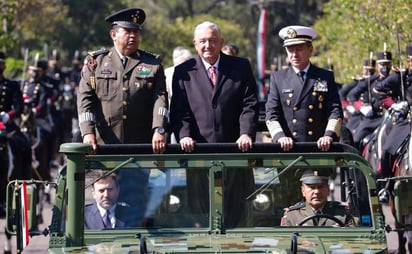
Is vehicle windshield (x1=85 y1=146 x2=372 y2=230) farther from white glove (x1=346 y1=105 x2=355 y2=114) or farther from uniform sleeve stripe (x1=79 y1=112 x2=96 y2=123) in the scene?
white glove (x1=346 y1=105 x2=355 y2=114)

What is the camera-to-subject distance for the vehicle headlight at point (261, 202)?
8945 millimetres

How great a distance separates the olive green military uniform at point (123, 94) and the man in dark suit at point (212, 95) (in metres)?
0.20

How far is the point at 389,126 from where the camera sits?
17.9 meters

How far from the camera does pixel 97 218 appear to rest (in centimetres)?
885

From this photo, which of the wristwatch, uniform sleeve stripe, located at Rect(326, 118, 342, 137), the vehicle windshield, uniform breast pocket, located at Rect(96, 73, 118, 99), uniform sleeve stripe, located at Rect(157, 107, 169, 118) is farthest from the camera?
uniform breast pocket, located at Rect(96, 73, 118, 99)

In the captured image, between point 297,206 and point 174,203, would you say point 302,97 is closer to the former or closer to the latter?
point 297,206

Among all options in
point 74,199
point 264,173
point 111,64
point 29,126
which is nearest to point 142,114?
point 111,64

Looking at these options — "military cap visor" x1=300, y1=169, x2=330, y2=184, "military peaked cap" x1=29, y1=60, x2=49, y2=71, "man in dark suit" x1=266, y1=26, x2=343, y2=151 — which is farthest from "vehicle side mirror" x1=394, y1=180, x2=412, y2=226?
"military peaked cap" x1=29, y1=60, x2=49, y2=71

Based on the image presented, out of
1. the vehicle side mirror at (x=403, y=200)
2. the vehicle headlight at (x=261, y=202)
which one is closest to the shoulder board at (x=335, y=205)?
the vehicle headlight at (x=261, y=202)

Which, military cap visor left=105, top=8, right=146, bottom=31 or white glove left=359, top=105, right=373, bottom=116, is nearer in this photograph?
military cap visor left=105, top=8, right=146, bottom=31

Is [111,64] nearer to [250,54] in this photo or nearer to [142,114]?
[142,114]

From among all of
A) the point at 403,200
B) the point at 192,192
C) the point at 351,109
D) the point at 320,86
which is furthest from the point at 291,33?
the point at 351,109

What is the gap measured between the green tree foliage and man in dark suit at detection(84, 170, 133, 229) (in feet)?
22.0

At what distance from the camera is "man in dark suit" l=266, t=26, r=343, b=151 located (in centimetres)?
1066
